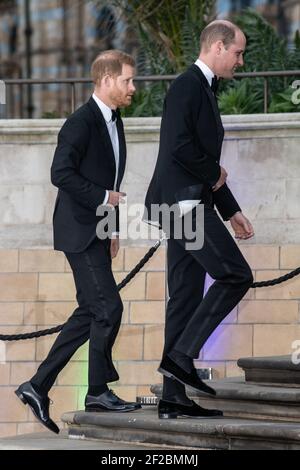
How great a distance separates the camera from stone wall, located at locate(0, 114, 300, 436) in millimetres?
10102

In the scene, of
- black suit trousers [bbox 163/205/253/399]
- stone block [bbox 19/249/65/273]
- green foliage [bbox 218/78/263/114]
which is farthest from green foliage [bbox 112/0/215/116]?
black suit trousers [bbox 163/205/253/399]

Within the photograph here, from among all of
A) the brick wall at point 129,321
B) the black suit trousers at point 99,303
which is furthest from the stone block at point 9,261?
the black suit trousers at point 99,303

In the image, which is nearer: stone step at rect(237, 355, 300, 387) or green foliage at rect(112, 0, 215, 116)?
stone step at rect(237, 355, 300, 387)

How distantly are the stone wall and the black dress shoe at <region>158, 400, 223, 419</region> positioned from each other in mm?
3497

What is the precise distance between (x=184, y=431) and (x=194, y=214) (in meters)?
1.04

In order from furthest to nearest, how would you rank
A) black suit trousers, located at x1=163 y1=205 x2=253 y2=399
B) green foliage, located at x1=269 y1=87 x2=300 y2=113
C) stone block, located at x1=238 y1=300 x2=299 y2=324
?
green foliage, located at x1=269 y1=87 x2=300 y2=113
stone block, located at x1=238 y1=300 x2=299 y2=324
black suit trousers, located at x1=163 y1=205 x2=253 y2=399

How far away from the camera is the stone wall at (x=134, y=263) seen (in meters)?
10.1

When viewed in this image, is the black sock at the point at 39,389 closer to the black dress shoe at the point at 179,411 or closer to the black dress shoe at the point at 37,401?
the black dress shoe at the point at 37,401

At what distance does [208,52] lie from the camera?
6.52 metres

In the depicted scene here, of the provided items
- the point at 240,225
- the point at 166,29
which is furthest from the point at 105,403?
the point at 166,29

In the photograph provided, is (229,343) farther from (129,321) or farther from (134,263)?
(134,263)

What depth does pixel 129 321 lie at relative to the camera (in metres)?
10.3

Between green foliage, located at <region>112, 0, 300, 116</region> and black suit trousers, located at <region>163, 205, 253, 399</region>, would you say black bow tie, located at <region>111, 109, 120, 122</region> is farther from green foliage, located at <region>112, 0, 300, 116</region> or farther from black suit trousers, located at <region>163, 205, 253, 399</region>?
green foliage, located at <region>112, 0, 300, 116</region>

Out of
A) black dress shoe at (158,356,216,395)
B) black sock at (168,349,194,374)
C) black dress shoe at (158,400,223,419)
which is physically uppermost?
black sock at (168,349,194,374)
